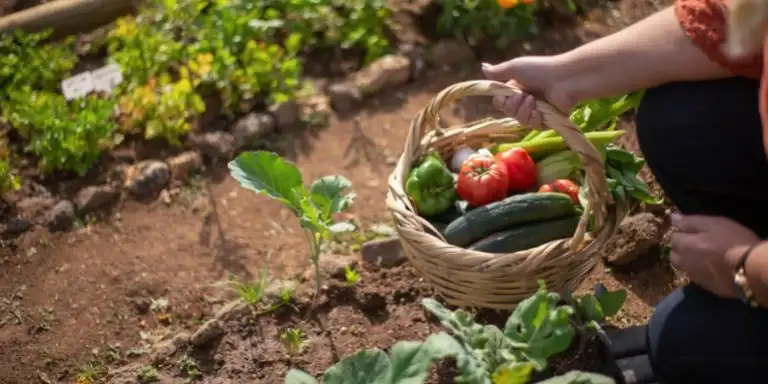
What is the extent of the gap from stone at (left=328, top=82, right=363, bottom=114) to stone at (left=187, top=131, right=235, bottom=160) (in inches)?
17.9

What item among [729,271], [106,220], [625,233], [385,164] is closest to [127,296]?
[106,220]

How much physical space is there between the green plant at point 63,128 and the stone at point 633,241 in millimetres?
1853

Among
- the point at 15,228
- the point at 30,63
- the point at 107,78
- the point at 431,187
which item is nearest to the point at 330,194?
the point at 431,187

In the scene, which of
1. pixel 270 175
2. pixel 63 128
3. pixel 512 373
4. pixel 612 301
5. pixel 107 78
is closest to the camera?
pixel 512 373

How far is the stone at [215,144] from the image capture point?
3256mm

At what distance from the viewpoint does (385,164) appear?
327 cm

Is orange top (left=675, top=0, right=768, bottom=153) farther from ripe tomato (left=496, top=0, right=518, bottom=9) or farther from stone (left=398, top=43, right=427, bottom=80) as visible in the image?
stone (left=398, top=43, right=427, bottom=80)

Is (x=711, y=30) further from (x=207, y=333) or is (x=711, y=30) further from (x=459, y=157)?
(x=207, y=333)

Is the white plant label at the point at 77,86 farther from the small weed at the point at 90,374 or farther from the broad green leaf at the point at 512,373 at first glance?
the broad green leaf at the point at 512,373

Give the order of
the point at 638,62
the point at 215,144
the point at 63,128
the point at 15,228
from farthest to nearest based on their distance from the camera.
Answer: the point at 215,144
the point at 63,128
the point at 15,228
the point at 638,62

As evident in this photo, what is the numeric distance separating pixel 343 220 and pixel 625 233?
953 millimetres

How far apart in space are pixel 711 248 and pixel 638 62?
0.48m

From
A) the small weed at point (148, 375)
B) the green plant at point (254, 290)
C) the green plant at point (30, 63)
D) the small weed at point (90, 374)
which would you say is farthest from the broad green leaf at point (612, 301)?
the green plant at point (30, 63)

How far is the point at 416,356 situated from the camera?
72.5 inches
